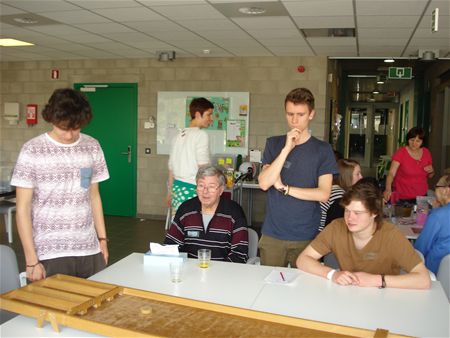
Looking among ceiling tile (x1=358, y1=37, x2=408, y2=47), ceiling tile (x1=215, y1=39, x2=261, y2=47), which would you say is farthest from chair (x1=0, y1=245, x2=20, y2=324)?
ceiling tile (x1=358, y1=37, x2=408, y2=47)

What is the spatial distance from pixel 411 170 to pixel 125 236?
3.73 m

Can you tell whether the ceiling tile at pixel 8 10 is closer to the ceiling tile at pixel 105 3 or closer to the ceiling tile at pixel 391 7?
the ceiling tile at pixel 105 3

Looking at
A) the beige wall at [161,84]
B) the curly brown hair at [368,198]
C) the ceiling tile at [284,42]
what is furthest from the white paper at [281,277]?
the beige wall at [161,84]

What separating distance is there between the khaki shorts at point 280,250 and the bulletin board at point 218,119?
450cm

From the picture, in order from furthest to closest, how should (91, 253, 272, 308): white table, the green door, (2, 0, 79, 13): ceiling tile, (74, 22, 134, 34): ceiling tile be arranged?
the green door
(74, 22, 134, 34): ceiling tile
(2, 0, 79, 13): ceiling tile
(91, 253, 272, 308): white table

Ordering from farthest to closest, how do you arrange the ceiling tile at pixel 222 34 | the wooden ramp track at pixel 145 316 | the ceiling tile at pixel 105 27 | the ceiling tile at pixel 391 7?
the ceiling tile at pixel 222 34 < the ceiling tile at pixel 105 27 < the ceiling tile at pixel 391 7 < the wooden ramp track at pixel 145 316

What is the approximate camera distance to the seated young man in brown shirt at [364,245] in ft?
7.39

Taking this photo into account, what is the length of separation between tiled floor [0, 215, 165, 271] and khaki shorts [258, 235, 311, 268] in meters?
2.76

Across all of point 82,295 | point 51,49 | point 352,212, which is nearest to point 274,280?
point 352,212

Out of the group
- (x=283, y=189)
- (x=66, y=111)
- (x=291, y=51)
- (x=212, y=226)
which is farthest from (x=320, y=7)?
(x=66, y=111)

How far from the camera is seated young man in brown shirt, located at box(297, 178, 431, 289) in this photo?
2.25 metres

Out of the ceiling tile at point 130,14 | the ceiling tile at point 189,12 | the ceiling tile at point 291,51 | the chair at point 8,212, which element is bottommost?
the chair at point 8,212

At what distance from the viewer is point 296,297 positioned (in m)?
2.01

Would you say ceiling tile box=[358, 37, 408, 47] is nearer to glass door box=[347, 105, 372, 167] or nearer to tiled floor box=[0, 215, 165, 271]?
tiled floor box=[0, 215, 165, 271]
